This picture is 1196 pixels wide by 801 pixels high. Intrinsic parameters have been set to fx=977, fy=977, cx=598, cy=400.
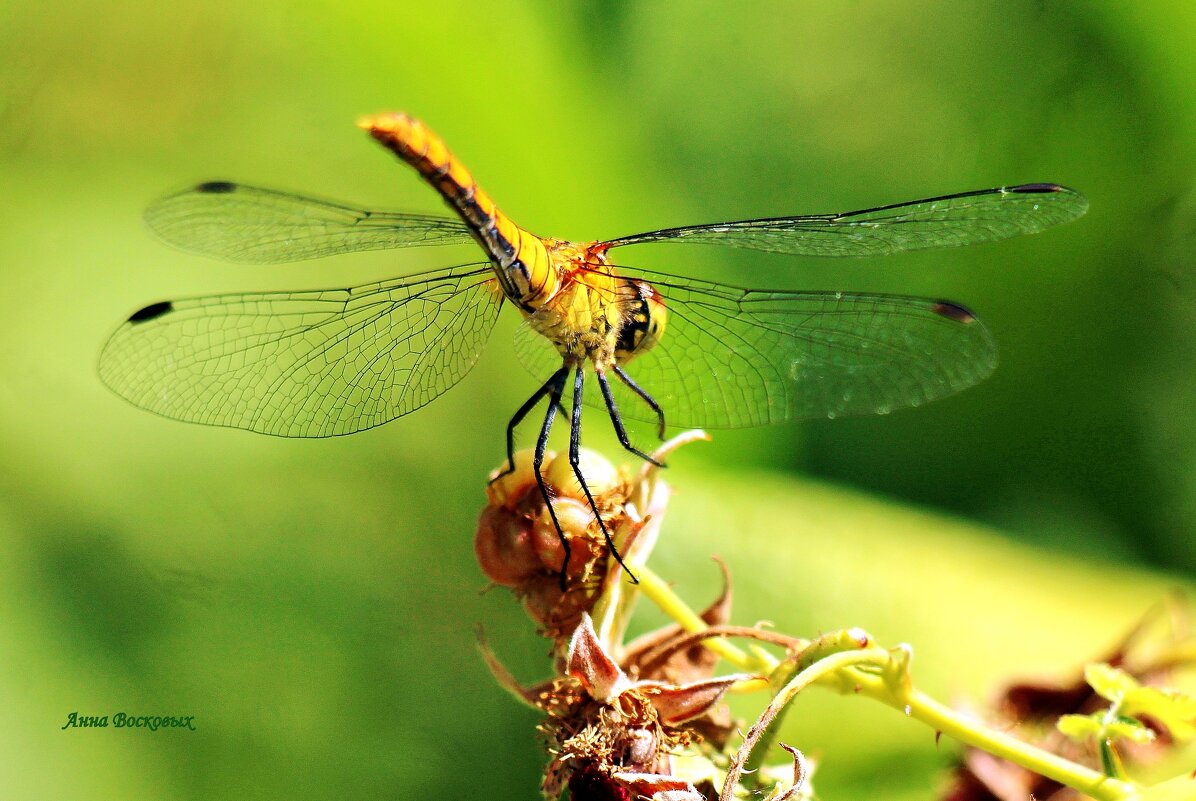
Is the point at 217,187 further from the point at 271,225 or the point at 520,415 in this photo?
the point at 520,415

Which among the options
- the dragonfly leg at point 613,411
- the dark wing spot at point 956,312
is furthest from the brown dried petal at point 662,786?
the dark wing spot at point 956,312

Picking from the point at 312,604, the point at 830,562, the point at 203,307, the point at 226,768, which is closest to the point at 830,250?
the point at 830,562

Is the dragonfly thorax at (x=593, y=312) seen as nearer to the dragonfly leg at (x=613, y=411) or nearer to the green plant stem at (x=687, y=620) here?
the dragonfly leg at (x=613, y=411)

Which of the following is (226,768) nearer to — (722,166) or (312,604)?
(312,604)

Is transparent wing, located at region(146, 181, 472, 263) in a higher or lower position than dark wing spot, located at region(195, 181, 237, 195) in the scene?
lower

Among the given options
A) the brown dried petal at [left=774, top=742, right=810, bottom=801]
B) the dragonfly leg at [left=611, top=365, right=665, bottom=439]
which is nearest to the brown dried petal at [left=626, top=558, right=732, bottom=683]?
the brown dried petal at [left=774, top=742, right=810, bottom=801]

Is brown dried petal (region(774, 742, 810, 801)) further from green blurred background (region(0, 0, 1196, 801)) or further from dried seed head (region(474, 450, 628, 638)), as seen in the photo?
green blurred background (region(0, 0, 1196, 801))
